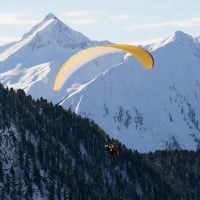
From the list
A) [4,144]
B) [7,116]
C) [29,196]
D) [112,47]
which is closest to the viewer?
[112,47]

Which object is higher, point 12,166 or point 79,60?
point 12,166

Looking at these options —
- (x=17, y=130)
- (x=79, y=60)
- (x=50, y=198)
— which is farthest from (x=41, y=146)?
(x=79, y=60)

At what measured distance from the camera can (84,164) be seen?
654 feet

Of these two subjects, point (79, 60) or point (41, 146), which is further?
point (41, 146)

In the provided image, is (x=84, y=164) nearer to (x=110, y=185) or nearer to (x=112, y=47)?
(x=110, y=185)

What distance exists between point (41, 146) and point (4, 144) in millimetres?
11536

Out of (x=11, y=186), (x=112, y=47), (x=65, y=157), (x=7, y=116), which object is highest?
(x=7, y=116)

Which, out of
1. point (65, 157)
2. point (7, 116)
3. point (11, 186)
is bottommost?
point (11, 186)

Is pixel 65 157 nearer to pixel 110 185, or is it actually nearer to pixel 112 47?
pixel 110 185

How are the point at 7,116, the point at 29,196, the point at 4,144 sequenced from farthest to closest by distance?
the point at 7,116
the point at 4,144
the point at 29,196

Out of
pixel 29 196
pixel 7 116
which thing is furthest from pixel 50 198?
pixel 7 116

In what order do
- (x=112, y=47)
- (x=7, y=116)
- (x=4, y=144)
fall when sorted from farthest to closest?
1. (x=7, y=116)
2. (x=4, y=144)
3. (x=112, y=47)

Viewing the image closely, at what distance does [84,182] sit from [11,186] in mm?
27479

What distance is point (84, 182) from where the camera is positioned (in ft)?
625
